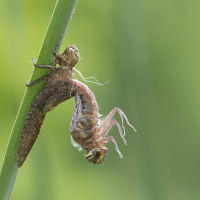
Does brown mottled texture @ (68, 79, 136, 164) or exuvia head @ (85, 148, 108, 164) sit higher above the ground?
brown mottled texture @ (68, 79, 136, 164)

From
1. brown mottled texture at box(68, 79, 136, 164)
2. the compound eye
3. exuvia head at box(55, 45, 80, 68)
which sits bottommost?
the compound eye

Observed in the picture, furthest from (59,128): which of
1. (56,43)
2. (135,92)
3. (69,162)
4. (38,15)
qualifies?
(56,43)

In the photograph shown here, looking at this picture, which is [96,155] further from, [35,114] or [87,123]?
[35,114]

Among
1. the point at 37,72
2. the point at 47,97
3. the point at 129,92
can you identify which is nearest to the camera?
the point at 37,72

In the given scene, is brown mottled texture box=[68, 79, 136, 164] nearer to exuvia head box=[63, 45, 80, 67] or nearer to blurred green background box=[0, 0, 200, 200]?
exuvia head box=[63, 45, 80, 67]

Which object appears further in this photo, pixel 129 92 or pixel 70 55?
pixel 129 92

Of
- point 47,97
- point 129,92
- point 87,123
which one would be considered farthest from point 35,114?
point 129,92

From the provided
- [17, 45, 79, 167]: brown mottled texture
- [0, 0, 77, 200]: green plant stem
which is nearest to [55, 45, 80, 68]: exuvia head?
[17, 45, 79, 167]: brown mottled texture

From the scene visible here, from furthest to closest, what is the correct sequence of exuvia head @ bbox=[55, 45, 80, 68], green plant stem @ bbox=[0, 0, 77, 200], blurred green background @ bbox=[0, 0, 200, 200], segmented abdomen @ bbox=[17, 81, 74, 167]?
blurred green background @ bbox=[0, 0, 200, 200] → exuvia head @ bbox=[55, 45, 80, 68] → segmented abdomen @ bbox=[17, 81, 74, 167] → green plant stem @ bbox=[0, 0, 77, 200]
